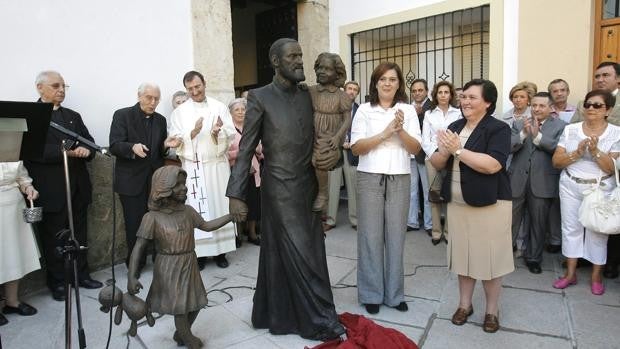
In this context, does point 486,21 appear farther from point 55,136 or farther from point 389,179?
point 55,136

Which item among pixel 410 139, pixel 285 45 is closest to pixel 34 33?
pixel 285 45

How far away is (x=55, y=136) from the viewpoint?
14.3 ft

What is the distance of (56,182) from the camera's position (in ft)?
14.0

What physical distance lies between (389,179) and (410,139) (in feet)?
1.14

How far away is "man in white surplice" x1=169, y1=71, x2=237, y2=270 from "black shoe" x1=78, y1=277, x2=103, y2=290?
1003mm

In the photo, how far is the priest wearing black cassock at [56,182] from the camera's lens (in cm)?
420

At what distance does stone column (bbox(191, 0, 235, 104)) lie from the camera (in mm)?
6074

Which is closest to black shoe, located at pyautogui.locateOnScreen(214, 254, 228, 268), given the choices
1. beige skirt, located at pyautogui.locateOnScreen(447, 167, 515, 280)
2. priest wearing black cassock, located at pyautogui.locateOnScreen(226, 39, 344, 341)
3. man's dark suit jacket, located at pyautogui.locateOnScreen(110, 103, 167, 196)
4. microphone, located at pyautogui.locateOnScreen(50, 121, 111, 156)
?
man's dark suit jacket, located at pyautogui.locateOnScreen(110, 103, 167, 196)

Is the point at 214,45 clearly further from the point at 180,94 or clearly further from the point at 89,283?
the point at 89,283

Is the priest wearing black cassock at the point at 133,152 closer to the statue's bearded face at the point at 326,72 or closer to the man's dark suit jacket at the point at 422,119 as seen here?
the statue's bearded face at the point at 326,72

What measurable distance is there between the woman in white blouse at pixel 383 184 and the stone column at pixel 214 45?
10.8 ft

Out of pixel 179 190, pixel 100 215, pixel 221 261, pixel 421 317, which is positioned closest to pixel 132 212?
pixel 100 215

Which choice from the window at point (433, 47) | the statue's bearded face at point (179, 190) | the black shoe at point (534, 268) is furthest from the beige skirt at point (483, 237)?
the window at point (433, 47)

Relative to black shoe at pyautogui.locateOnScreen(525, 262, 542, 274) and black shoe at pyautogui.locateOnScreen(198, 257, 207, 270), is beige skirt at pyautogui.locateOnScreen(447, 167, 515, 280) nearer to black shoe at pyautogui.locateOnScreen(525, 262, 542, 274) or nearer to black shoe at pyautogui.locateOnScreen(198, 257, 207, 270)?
black shoe at pyautogui.locateOnScreen(525, 262, 542, 274)
